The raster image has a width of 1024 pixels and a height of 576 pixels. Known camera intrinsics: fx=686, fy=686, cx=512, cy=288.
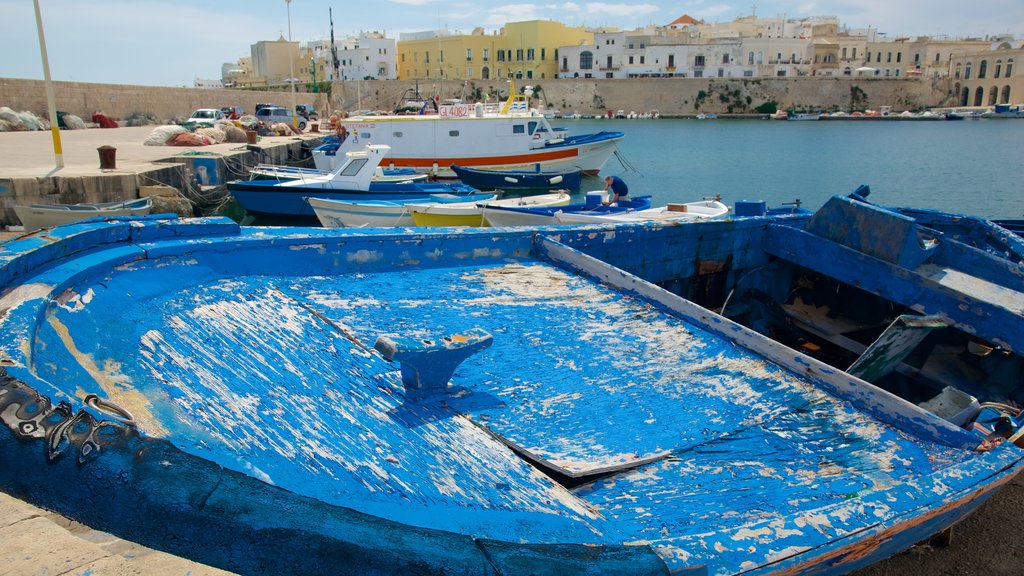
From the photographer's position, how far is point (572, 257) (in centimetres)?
505

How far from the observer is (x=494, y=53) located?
97875 millimetres

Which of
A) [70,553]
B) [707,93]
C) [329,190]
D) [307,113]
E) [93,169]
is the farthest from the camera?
[707,93]

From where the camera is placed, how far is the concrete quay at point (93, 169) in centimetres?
1266

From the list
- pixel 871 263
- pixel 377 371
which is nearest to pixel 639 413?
pixel 377 371

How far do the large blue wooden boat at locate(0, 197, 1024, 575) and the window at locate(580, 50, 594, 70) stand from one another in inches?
3835

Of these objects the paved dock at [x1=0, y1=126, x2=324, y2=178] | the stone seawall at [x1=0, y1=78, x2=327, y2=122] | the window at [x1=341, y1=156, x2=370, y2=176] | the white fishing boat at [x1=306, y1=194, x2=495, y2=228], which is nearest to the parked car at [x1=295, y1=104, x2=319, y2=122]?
the stone seawall at [x1=0, y1=78, x2=327, y2=122]

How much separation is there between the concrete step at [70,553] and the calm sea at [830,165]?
25.1 metres

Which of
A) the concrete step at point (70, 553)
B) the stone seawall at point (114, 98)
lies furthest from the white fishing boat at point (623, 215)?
the stone seawall at point (114, 98)

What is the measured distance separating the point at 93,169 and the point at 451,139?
38.8ft

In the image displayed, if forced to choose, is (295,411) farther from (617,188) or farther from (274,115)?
(274,115)

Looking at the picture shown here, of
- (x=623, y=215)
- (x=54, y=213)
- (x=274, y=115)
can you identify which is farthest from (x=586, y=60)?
(x=54, y=213)

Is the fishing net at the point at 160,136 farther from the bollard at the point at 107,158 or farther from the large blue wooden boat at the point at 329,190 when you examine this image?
the large blue wooden boat at the point at 329,190

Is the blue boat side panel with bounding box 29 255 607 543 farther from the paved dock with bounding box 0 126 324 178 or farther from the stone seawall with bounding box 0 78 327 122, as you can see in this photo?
the stone seawall with bounding box 0 78 327 122

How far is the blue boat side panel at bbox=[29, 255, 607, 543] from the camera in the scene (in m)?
2.16
